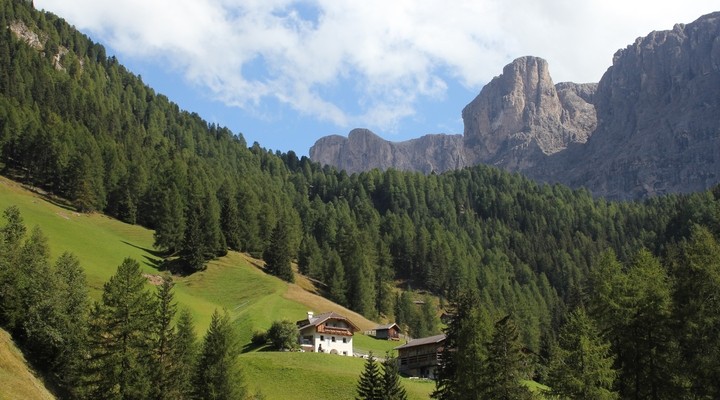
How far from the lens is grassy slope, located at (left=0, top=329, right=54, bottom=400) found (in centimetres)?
3911

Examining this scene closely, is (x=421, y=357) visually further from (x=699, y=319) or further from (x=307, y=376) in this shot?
(x=699, y=319)

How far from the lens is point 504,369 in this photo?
150ft

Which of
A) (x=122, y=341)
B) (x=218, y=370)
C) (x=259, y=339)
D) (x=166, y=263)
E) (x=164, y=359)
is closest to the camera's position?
(x=122, y=341)

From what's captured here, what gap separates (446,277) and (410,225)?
3304 cm

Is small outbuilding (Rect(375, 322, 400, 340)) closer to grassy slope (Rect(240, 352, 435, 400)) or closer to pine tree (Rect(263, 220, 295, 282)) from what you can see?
grassy slope (Rect(240, 352, 435, 400))

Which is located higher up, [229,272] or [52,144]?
[52,144]

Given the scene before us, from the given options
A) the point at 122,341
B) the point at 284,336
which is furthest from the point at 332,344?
the point at 122,341

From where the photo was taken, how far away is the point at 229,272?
11169 cm

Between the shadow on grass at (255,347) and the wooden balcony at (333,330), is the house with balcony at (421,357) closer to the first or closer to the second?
the wooden balcony at (333,330)

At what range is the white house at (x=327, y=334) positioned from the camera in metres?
84.5

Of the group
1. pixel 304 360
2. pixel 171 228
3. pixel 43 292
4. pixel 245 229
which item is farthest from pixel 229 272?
pixel 43 292

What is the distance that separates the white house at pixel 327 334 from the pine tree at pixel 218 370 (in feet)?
104

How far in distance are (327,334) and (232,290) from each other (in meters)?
23.6

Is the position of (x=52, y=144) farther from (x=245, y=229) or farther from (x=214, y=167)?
(x=214, y=167)
